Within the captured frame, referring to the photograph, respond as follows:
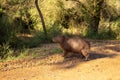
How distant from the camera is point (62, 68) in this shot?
8.15m

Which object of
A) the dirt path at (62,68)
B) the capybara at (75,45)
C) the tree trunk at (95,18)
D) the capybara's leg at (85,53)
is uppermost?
the tree trunk at (95,18)

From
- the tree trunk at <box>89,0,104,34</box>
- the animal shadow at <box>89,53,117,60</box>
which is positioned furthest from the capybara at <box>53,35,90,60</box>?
the tree trunk at <box>89,0,104,34</box>

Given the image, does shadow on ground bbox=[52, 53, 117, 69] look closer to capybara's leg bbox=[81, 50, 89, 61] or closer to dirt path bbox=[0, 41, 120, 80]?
dirt path bbox=[0, 41, 120, 80]

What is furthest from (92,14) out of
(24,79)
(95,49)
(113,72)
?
(24,79)

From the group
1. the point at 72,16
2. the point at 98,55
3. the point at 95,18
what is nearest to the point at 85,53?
the point at 98,55

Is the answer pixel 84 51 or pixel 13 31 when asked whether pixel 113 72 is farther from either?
pixel 13 31

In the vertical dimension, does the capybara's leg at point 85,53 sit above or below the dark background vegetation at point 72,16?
below

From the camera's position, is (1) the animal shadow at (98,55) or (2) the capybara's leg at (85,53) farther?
(1) the animal shadow at (98,55)

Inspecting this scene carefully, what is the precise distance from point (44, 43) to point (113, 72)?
4666 millimetres

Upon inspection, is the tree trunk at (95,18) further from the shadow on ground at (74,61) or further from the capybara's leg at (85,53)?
the capybara's leg at (85,53)

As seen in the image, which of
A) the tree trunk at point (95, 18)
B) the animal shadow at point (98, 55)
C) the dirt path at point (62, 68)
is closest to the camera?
the dirt path at point (62, 68)

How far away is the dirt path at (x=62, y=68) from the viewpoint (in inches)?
294

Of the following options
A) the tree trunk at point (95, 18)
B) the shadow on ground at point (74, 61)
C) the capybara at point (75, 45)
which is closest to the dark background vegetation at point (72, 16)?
the tree trunk at point (95, 18)

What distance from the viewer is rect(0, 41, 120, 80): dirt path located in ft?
Answer: 24.5
